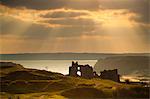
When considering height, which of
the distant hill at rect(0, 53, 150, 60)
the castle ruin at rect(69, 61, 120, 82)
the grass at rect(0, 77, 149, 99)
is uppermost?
the distant hill at rect(0, 53, 150, 60)

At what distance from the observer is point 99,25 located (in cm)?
1080

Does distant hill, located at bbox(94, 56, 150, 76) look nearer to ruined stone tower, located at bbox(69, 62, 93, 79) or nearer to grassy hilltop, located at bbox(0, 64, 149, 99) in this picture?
ruined stone tower, located at bbox(69, 62, 93, 79)

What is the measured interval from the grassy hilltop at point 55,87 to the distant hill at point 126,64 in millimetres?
308

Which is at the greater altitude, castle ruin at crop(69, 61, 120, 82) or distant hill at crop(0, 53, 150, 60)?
distant hill at crop(0, 53, 150, 60)

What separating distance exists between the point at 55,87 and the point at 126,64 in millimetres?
1713

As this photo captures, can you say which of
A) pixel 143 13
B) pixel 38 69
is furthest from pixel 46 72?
pixel 143 13

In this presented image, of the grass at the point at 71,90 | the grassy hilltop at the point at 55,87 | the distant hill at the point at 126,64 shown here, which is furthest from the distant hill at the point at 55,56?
the grass at the point at 71,90

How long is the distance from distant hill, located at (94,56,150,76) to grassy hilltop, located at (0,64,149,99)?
0.31m

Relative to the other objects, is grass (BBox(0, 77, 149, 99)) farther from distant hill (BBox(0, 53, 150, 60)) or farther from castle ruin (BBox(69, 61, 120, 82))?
distant hill (BBox(0, 53, 150, 60))

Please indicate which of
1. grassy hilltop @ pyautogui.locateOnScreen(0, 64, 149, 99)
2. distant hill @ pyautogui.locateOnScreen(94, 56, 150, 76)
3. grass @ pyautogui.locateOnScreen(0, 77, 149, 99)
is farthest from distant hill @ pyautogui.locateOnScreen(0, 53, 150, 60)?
grass @ pyautogui.locateOnScreen(0, 77, 149, 99)

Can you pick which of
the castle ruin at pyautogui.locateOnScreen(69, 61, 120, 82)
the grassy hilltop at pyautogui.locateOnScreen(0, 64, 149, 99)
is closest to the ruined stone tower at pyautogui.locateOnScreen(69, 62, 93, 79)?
the castle ruin at pyautogui.locateOnScreen(69, 61, 120, 82)

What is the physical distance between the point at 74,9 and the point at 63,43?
825mm

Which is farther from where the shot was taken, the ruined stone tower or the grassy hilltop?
the ruined stone tower

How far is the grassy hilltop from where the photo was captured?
10.5 meters
